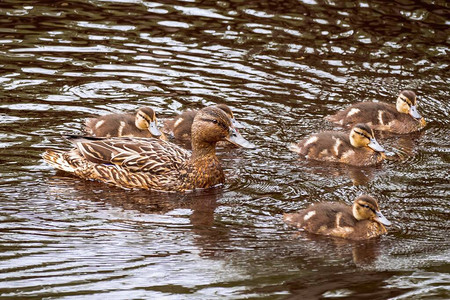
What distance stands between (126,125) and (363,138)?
1930mm

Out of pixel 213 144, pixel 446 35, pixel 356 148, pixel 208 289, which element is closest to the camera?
pixel 208 289

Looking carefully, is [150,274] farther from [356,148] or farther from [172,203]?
[356,148]

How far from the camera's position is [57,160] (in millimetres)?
6758

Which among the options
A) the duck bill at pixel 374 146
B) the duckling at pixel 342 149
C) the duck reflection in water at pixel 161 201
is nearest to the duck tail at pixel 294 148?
the duckling at pixel 342 149

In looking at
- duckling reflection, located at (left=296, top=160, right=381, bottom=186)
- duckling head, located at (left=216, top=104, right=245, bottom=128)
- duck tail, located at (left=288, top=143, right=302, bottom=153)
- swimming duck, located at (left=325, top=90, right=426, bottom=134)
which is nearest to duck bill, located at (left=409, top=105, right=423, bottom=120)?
swimming duck, located at (left=325, top=90, right=426, bottom=134)

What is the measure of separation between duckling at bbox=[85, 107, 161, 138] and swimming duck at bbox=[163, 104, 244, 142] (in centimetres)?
20

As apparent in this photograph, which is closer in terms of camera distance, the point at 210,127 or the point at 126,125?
the point at 210,127

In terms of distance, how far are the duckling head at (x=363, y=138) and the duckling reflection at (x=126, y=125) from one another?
5.15 feet

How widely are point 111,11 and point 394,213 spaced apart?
16.8 ft

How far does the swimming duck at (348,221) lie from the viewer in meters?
5.68

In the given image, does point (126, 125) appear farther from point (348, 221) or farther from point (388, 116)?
point (348, 221)

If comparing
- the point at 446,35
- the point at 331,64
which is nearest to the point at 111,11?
the point at 331,64

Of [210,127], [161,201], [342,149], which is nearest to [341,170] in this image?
[342,149]

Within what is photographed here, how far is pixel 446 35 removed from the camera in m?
9.81
